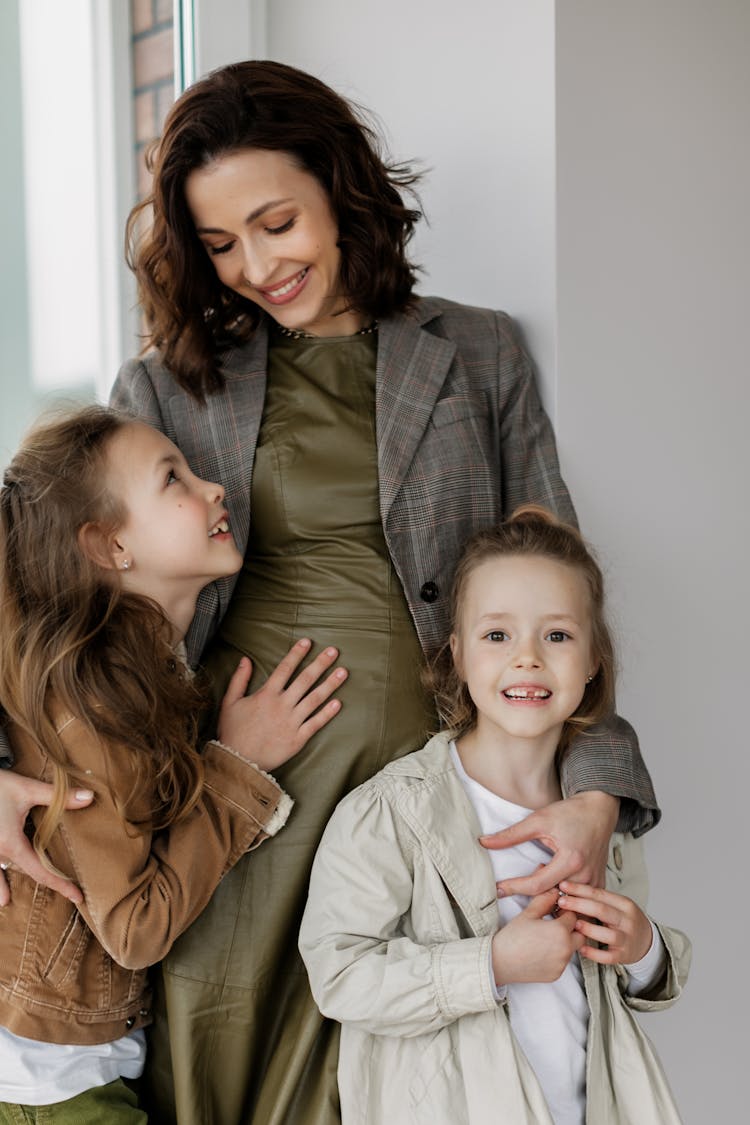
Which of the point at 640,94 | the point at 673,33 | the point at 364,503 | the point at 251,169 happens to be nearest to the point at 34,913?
the point at 364,503

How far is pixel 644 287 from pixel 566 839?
0.96 metres

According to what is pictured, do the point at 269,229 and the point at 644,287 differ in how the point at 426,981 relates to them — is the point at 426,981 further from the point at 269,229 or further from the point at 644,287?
the point at 644,287

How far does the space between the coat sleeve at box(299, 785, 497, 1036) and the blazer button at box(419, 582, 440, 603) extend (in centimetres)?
29

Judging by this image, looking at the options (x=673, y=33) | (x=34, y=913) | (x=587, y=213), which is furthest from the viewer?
(x=673, y=33)

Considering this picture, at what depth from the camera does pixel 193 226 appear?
1856 millimetres

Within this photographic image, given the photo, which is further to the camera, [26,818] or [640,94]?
[640,94]

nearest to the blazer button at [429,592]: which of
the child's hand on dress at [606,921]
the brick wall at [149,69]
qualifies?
the child's hand on dress at [606,921]

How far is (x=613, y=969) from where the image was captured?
1672mm

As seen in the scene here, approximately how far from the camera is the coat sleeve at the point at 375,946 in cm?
150

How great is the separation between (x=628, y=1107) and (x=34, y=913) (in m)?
0.79

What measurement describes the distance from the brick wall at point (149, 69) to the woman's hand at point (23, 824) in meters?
1.28

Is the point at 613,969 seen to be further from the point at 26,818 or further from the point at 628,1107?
the point at 26,818

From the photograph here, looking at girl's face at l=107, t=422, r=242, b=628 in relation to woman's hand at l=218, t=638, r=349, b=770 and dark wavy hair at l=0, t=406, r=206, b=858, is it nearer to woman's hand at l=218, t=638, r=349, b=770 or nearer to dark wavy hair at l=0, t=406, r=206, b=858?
dark wavy hair at l=0, t=406, r=206, b=858

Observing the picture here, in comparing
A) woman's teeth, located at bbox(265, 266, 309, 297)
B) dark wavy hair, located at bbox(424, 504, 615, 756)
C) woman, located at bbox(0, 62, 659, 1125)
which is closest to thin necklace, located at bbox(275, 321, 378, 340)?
woman, located at bbox(0, 62, 659, 1125)
